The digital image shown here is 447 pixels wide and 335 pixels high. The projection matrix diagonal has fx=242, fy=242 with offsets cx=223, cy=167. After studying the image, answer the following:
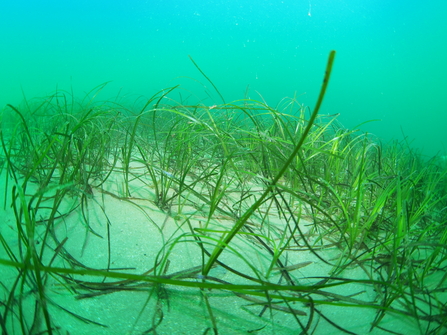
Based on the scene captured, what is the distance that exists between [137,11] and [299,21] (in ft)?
74.8

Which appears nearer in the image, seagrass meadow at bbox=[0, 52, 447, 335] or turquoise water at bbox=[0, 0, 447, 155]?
seagrass meadow at bbox=[0, 52, 447, 335]

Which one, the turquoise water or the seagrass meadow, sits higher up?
the turquoise water

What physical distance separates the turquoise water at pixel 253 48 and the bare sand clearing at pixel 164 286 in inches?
560

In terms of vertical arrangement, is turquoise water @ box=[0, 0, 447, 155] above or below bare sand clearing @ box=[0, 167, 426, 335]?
above

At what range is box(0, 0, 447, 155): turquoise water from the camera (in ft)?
71.5

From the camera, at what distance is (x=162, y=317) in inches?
20.4

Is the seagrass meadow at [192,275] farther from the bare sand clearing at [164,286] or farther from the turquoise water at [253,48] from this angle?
the turquoise water at [253,48]

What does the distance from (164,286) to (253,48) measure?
4084 centimetres

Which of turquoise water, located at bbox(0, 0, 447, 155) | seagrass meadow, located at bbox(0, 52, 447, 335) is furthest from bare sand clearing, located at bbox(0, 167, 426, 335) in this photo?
turquoise water, located at bbox(0, 0, 447, 155)

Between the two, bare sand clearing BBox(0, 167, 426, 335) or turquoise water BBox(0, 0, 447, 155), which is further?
turquoise water BBox(0, 0, 447, 155)

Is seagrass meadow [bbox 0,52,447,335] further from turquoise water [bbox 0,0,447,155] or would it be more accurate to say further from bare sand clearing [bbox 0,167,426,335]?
turquoise water [bbox 0,0,447,155]

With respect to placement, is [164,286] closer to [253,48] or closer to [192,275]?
[192,275]

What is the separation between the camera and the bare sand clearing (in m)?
0.51

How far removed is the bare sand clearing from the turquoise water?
14221 millimetres
